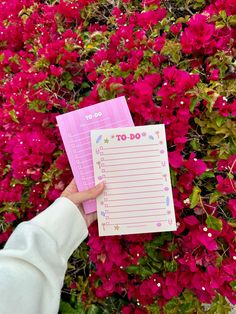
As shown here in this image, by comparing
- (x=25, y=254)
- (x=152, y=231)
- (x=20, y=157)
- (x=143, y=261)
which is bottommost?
(x=143, y=261)

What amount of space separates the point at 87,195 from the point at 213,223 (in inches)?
13.4

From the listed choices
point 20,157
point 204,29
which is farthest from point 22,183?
point 204,29

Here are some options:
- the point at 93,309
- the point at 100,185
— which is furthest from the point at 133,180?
the point at 93,309

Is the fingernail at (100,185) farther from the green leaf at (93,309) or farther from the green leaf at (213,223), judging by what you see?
the green leaf at (93,309)

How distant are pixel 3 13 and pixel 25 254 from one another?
1.34 metres

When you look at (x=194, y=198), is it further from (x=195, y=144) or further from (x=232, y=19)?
(x=232, y=19)

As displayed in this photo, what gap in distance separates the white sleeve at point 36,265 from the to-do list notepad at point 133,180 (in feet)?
0.47

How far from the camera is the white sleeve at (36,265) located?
71 cm

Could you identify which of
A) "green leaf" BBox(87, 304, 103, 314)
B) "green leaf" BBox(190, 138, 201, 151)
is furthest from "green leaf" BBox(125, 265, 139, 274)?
"green leaf" BBox(190, 138, 201, 151)

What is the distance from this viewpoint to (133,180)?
100 centimetres

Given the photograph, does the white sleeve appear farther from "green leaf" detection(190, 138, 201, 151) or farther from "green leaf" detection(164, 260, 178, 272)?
"green leaf" detection(190, 138, 201, 151)

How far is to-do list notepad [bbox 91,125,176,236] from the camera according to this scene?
0.98m

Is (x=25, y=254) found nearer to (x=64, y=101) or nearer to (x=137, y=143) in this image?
(x=137, y=143)

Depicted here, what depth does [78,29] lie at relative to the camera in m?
1.40
